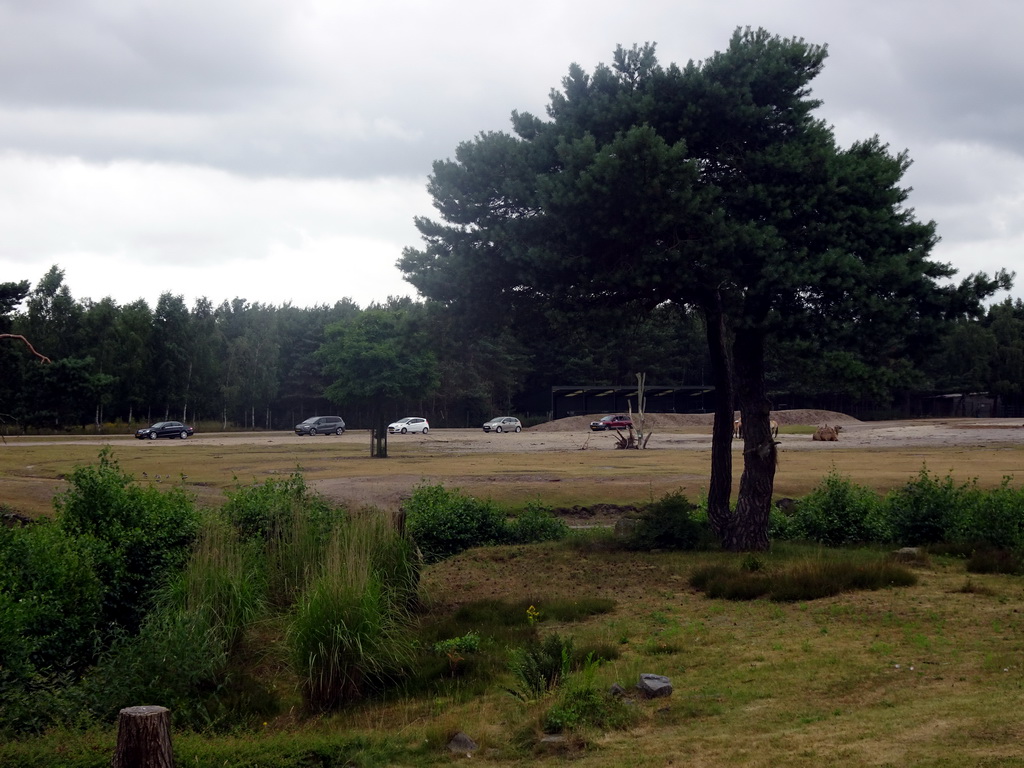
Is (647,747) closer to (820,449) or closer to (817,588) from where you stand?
(817,588)

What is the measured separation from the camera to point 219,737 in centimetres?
803

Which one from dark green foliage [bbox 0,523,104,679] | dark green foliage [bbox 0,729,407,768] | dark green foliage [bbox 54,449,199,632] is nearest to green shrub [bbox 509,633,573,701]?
dark green foliage [bbox 0,729,407,768]

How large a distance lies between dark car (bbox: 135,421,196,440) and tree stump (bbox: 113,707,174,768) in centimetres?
7299

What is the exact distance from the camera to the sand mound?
3728 inches

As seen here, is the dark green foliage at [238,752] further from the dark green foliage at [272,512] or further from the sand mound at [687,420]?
the sand mound at [687,420]

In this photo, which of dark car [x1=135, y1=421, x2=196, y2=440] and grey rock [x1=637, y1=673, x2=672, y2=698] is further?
dark car [x1=135, y1=421, x2=196, y2=440]

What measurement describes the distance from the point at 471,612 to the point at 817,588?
15.0 feet

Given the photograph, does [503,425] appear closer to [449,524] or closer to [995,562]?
[449,524]

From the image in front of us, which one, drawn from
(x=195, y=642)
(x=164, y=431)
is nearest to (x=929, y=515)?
(x=195, y=642)

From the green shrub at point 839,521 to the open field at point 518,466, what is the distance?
4.45 meters

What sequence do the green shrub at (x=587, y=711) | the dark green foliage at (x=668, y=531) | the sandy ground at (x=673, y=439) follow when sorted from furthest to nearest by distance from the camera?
the sandy ground at (x=673, y=439) → the dark green foliage at (x=668, y=531) → the green shrub at (x=587, y=711)

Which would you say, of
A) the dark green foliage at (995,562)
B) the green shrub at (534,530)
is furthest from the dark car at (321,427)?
the dark green foliage at (995,562)

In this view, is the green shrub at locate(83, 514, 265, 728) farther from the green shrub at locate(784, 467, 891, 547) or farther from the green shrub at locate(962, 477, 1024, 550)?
the green shrub at locate(962, 477, 1024, 550)

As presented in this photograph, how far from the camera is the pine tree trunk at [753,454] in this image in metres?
15.8
